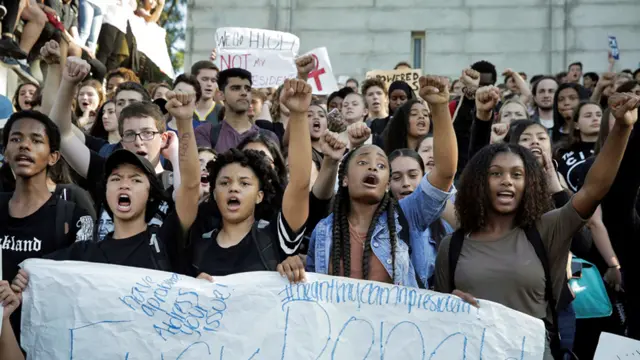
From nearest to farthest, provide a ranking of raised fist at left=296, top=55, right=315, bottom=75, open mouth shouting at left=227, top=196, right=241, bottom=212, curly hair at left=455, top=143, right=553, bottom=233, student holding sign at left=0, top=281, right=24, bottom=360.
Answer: student holding sign at left=0, top=281, right=24, bottom=360 → curly hair at left=455, top=143, right=553, bottom=233 → open mouth shouting at left=227, top=196, right=241, bottom=212 → raised fist at left=296, top=55, right=315, bottom=75

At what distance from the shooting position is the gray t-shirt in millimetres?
4949

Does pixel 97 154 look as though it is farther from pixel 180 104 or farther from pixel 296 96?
pixel 296 96

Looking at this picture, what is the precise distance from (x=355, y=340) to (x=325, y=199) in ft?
4.06

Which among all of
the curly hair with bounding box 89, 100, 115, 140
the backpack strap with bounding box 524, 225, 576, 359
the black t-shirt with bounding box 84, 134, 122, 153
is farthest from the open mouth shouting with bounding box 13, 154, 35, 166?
the curly hair with bounding box 89, 100, 115, 140

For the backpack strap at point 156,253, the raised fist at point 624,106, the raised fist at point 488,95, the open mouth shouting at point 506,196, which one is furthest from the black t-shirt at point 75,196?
the raised fist at point 624,106

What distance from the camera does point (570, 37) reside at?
16.3 m

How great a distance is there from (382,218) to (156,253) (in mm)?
1182

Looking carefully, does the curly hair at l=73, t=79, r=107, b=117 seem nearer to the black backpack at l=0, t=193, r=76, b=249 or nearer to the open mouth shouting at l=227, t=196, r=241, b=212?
the black backpack at l=0, t=193, r=76, b=249

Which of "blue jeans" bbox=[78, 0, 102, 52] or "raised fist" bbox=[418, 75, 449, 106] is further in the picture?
"blue jeans" bbox=[78, 0, 102, 52]

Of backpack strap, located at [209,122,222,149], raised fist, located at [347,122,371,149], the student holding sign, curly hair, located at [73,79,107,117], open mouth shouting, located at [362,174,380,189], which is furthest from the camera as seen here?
curly hair, located at [73,79,107,117]

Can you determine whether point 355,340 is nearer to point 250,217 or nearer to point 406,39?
point 250,217

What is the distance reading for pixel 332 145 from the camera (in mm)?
5727

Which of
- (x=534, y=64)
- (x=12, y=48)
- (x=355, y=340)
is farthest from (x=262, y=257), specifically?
(x=534, y=64)

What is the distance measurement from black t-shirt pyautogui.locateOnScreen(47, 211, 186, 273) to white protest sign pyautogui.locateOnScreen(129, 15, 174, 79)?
371 inches
